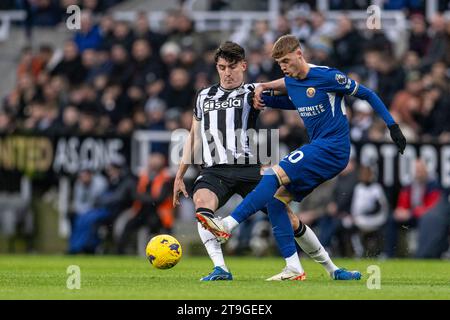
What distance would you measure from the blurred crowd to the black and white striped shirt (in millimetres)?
7452

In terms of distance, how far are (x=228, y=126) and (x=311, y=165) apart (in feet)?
3.69

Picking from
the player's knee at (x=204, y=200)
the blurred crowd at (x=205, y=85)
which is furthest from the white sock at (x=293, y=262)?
the blurred crowd at (x=205, y=85)

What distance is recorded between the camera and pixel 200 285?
1033 cm

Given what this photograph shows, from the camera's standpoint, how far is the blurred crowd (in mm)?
18828

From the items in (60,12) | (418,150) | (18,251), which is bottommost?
(18,251)

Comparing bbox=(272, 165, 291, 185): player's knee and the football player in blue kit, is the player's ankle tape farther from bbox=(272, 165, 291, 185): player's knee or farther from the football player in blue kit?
bbox=(272, 165, 291, 185): player's knee

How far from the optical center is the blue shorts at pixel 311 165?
34.5 ft

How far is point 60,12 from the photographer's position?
25.4 metres

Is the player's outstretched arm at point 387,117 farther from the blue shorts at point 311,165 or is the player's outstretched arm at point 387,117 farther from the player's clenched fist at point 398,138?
the blue shorts at point 311,165

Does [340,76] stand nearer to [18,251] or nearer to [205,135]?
[205,135]

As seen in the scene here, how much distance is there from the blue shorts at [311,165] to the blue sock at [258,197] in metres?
0.16
